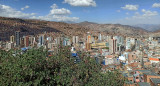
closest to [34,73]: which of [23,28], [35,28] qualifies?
[23,28]

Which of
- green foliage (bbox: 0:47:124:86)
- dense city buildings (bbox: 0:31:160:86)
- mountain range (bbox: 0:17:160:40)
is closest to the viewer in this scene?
green foliage (bbox: 0:47:124:86)

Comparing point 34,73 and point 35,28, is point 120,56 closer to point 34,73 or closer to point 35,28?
point 34,73

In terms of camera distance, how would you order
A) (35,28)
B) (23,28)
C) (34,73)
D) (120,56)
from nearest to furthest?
(34,73) < (120,56) < (23,28) < (35,28)

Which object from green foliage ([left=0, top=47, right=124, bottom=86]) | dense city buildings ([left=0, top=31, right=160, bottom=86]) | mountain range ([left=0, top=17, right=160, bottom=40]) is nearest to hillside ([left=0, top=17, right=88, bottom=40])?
mountain range ([left=0, top=17, right=160, bottom=40])

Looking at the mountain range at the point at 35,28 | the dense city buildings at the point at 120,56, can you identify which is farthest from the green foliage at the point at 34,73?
the mountain range at the point at 35,28

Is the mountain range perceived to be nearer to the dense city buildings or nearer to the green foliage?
the dense city buildings

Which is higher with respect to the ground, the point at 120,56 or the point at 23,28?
the point at 23,28

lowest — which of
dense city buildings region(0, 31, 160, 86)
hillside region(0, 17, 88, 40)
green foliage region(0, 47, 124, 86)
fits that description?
dense city buildings region(0, 31, 160, 86)

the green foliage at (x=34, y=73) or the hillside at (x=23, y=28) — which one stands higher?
the hillside at (x=23, y=28)

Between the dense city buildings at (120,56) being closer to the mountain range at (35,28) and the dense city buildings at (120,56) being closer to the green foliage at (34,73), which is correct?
the green foliage at (34,73)

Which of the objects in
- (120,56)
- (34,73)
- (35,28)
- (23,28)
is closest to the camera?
(34,73)

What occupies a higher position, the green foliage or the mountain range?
the mountain range
